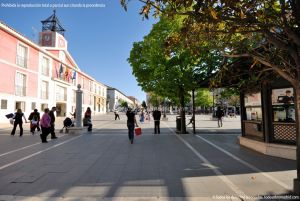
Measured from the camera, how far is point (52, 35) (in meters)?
48.1

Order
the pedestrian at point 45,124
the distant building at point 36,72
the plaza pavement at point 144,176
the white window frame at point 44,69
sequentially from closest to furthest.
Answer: the plaza pavement at point 144,176
the pedestrian at point 45,124
the distant building at point 36,72
the white window frame at point 44,69

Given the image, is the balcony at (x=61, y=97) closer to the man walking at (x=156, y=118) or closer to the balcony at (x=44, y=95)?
the balcony at (x=44, y=95)

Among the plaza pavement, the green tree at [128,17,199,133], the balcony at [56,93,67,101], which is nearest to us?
the plaza pavement

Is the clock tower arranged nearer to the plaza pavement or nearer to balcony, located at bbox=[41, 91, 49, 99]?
balcony, located at bbox=[41, 91, 49, 99]

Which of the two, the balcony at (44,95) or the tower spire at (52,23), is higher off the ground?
the tower spire at (52,23)

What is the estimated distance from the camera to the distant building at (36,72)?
29.3m

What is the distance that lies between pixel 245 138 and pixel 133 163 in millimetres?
5273

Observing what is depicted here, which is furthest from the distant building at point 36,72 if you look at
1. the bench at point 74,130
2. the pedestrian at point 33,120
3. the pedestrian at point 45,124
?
the pedestrian at point 45,124

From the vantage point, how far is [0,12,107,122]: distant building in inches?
1155

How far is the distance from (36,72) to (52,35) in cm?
1352

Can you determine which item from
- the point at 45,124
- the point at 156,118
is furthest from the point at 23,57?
the point at 45,124

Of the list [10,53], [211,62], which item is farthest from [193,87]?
[10,53]

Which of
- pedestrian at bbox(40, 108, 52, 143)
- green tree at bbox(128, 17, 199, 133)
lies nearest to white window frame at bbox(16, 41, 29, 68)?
green tree at bbox(128, 17, 199, 133)

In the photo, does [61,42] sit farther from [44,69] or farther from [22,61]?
[22,61]
